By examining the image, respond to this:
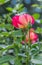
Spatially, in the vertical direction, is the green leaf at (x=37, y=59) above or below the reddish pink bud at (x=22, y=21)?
below

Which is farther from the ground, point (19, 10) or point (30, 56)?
point (19, 10)

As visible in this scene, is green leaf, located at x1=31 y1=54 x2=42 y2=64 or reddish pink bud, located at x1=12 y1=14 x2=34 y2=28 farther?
reddish pink bud, located at x1=12 y1=14 x2=34 y2=28

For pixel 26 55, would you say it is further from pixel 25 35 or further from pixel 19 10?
pixel 19 10

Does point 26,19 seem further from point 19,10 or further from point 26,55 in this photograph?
point 19,10

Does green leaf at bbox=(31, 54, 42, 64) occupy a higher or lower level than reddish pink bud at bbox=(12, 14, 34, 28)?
lower

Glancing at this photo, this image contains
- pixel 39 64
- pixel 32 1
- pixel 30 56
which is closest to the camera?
pixel 39 64

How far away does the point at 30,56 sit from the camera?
2.90 ft

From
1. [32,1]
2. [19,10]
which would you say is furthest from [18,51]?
[32,1]

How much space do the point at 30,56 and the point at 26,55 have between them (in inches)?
0.6

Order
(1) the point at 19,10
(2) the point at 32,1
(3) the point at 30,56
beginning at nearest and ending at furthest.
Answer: (3) the point at 30,56, (1) the point at 19,10, (2) the point at 32,1

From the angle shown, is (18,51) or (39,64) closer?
(39,64)

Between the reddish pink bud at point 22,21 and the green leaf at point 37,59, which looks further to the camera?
the reddish pink bud at point 22,21

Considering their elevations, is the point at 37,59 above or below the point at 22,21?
below

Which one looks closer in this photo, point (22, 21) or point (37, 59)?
point (37, 59)
